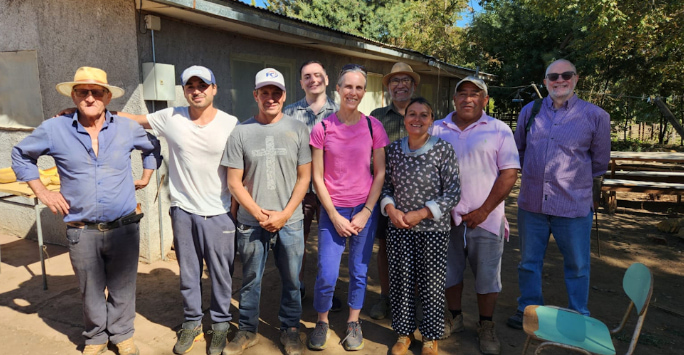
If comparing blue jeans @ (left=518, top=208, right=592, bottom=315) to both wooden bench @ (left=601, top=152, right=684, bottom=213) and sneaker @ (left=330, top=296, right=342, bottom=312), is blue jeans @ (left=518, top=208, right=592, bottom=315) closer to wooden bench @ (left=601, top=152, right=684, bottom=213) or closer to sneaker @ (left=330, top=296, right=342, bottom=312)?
sneaker @ (left=330, top=296, right=342, bottom=312)

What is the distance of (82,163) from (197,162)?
2.35 feet

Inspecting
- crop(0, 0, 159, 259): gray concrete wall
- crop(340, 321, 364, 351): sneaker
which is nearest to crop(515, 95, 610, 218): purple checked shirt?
crop(340, 321, 364, 351): sneaker

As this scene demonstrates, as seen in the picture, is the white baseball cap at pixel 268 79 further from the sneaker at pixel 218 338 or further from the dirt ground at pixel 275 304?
the dirt ground at pixel 275 304

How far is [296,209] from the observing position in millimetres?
3062

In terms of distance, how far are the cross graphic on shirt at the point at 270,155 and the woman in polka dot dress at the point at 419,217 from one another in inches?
29.6

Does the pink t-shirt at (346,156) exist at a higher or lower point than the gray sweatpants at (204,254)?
higher

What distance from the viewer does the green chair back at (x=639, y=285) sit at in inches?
90.2

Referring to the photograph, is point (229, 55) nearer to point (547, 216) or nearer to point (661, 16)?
point (547, 216)

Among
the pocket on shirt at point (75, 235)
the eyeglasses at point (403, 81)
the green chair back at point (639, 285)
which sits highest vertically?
the eyeglasses at point (403, 81)

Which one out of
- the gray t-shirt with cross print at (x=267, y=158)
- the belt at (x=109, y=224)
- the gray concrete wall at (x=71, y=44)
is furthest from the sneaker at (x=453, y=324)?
the gray concrete wall at (x=71, y=44)

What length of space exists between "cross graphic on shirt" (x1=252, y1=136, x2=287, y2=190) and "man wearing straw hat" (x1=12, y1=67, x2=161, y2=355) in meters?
0.95

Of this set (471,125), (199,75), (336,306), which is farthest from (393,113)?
(336,306)

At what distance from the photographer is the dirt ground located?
3275mm

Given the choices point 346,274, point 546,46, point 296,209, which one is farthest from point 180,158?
point 546,46
